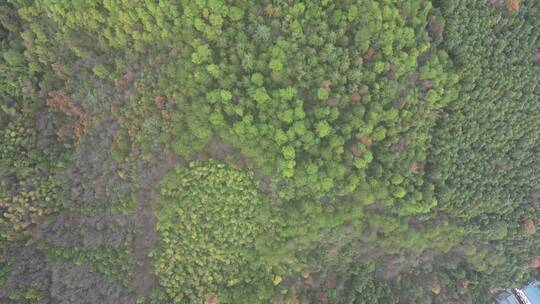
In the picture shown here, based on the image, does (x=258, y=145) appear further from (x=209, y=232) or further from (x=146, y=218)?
(x=146, y=218)

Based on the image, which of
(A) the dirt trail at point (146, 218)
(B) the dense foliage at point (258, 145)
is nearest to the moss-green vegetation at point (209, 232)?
(B) the dense foliage at point (258, 145)

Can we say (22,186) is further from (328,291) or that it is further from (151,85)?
(328,291)

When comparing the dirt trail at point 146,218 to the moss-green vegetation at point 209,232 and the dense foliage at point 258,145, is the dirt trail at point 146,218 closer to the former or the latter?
the dense foliage at point 258,145

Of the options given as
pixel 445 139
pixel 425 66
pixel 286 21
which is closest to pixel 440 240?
pixel 445 139

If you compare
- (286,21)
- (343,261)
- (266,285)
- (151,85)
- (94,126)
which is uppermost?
(286,21)

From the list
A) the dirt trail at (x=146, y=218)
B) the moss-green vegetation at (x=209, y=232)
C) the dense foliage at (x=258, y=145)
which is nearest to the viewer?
the dense foliage at (x=258, y=145)

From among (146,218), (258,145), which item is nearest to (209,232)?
(146,218)
